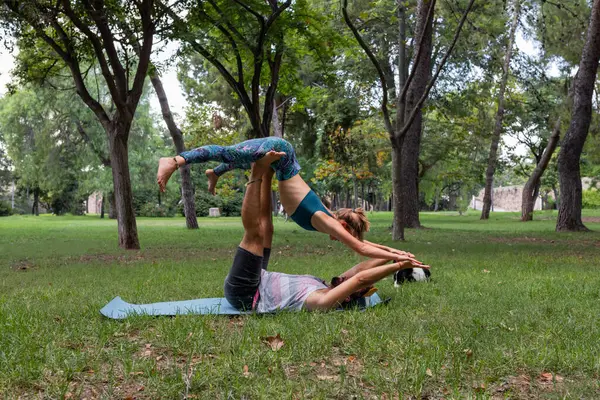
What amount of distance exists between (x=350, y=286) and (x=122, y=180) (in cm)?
956

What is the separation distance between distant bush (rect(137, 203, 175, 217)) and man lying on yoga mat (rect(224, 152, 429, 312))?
44.7m

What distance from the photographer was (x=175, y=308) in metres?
4.96

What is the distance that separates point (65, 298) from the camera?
6.05m

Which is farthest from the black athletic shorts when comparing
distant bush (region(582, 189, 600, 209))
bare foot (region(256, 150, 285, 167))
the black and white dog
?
distant bush (region(582, 189, 600, 209))

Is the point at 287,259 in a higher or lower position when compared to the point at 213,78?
lower

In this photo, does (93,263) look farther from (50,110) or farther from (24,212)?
(24,212)

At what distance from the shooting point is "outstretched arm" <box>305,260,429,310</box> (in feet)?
15.1

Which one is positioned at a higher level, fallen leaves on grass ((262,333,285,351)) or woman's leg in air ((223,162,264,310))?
woman's leg in air ((223,162,264,310))

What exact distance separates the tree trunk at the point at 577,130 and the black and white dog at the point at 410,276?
1202cm

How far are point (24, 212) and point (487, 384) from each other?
6191 centimetres

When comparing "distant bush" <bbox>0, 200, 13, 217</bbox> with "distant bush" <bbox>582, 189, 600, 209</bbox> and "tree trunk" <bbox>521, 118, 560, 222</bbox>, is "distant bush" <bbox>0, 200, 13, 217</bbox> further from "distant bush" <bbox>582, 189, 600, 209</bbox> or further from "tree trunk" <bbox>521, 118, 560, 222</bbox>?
"distant bush" <bbox>582, 189, 600, 209</bbox>

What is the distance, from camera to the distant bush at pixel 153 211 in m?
48.0

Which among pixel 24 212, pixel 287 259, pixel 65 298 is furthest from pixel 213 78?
pixel 24 212

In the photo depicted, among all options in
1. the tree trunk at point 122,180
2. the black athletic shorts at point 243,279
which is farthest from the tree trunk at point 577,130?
the black athletic shorts at point 243,279
